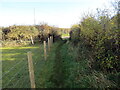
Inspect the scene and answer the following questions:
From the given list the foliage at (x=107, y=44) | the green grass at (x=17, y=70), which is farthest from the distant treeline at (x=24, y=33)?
the foliage at (x=107, y=44)

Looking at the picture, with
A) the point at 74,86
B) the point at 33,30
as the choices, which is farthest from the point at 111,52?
the point at 33,30

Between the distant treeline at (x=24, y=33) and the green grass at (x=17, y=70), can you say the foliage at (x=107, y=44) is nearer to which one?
the green grass at (x=17, y=70)

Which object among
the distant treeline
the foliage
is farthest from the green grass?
the distant treeline

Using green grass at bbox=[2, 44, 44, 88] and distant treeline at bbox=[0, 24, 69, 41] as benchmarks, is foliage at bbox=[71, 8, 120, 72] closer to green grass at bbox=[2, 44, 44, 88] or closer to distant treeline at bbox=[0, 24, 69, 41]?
green grass at bbox=[2, 44, 44, 88]

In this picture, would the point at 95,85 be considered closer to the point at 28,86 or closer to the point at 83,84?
the point at 83,84

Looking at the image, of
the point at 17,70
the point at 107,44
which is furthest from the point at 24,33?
the point at 107,44

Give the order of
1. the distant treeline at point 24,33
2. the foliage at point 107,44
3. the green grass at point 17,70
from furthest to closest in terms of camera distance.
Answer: the distant treeline at point 24,33 → the green grass at point 17,70 → the foliage at point 107,44

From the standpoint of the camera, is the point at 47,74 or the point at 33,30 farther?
the point at 33,30

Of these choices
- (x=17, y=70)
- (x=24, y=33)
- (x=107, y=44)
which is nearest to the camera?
(x=107, y=44)

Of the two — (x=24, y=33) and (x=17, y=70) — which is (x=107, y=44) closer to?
(x=17, y=70)

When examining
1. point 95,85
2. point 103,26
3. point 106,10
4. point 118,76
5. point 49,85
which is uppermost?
point 106,10

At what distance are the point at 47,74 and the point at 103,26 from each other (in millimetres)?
3787

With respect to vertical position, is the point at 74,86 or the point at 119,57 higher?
the point at 119,57

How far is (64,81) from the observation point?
3980 millimetres
